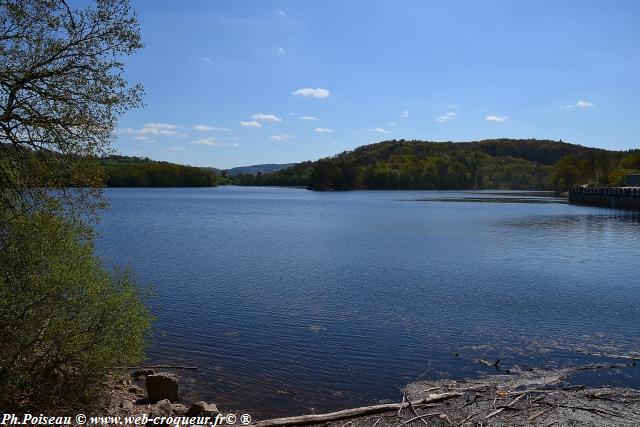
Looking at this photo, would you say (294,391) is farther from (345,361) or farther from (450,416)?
(450,416)

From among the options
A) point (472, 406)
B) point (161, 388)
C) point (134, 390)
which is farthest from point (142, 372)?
point (472, 406)

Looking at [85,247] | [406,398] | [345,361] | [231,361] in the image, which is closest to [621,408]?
[406,398]

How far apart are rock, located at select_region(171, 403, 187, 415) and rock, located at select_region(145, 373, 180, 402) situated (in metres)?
0.64

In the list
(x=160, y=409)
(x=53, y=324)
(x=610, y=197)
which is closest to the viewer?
(x=53, y=324)

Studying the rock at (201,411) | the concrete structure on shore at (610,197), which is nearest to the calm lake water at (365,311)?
the rock at (201,411)

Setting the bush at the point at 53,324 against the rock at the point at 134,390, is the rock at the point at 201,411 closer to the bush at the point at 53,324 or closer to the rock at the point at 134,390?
the bush at the point at 53,324

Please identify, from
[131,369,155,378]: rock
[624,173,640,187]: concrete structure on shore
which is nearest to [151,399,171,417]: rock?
[131,369,155,378]: rock

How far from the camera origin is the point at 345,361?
727 inches

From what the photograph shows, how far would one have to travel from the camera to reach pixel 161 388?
14.8m

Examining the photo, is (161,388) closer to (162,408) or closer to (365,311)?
(162,408)

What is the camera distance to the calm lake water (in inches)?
674

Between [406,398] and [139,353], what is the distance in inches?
297

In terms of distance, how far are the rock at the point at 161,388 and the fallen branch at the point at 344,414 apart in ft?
11.3

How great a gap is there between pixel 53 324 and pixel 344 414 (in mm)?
7364
